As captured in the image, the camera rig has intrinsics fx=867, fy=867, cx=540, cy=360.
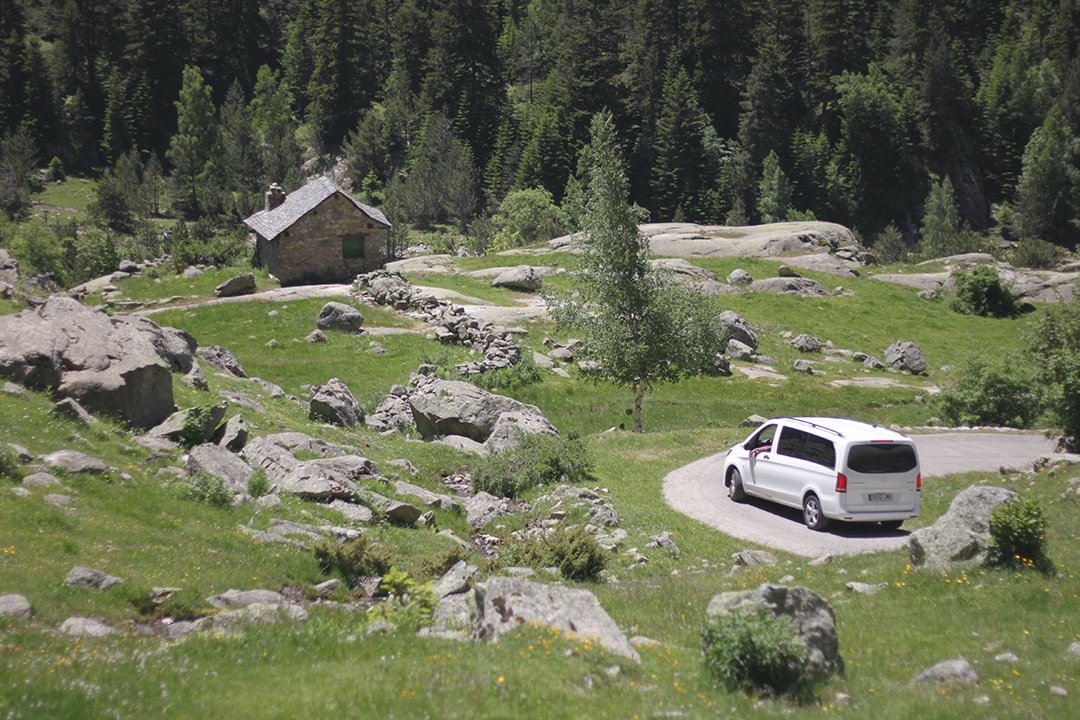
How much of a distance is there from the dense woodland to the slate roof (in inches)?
1365

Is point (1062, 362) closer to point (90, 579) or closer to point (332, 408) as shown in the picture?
point (332, 408)

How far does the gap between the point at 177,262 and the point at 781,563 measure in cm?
5733

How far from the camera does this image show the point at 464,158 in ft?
349

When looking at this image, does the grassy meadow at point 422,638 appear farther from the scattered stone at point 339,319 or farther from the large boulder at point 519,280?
the large boulder at point 519,280

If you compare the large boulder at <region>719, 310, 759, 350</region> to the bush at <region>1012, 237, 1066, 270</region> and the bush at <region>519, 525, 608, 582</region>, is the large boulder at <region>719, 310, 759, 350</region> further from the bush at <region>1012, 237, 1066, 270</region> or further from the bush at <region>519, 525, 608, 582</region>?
the bush at <region>1012, 237, 1066, 270</region>

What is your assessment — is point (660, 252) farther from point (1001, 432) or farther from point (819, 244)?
point (1001, 432)

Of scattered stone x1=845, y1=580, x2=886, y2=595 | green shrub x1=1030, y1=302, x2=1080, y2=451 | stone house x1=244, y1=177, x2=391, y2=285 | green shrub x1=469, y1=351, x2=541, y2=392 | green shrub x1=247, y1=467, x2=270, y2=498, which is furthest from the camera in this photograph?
stone house x1=244, y1=177, x2=391, y2=285

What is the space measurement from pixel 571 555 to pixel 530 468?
8636 millimetres

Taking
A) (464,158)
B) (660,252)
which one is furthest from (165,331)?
(464,158)

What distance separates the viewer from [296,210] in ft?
192

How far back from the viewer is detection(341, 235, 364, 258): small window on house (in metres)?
59.3

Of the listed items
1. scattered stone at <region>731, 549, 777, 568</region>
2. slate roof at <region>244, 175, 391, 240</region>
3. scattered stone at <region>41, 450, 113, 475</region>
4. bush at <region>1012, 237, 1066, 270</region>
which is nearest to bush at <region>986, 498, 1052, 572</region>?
scattered stone at <region>731, 549, 777, 568</region>

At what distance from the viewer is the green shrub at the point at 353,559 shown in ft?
50.7

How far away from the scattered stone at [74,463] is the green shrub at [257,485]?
288 centimetres
